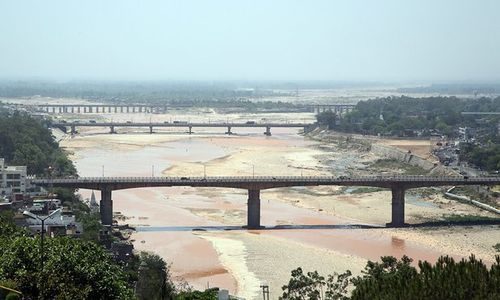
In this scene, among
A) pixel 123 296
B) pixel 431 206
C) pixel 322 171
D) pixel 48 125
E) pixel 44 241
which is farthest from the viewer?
pixel 48 125

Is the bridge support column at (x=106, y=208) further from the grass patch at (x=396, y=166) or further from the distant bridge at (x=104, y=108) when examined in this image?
the distant bridge at (x=104, y=108)

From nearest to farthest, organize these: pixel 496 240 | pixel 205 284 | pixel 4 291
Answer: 1. pixel 4 291
2. pixel 205 284
3. pixel 496 240

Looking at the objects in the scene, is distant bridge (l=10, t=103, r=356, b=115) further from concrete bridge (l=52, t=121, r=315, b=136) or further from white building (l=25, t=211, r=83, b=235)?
white building (l=25, t=211, r=83, b=235)

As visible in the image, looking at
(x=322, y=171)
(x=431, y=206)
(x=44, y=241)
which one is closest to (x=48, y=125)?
(x=322, y=171)

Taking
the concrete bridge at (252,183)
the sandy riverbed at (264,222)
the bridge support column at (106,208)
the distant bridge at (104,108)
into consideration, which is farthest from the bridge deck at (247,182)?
the distant bridge at (104,108)

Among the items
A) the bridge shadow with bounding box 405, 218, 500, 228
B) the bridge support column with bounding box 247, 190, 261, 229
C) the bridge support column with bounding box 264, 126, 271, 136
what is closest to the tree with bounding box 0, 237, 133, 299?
the bridge support column with bounding box 247, 190, 261, 229

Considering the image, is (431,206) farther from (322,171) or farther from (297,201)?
(322,171)

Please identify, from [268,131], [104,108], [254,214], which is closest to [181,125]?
[268,131]
